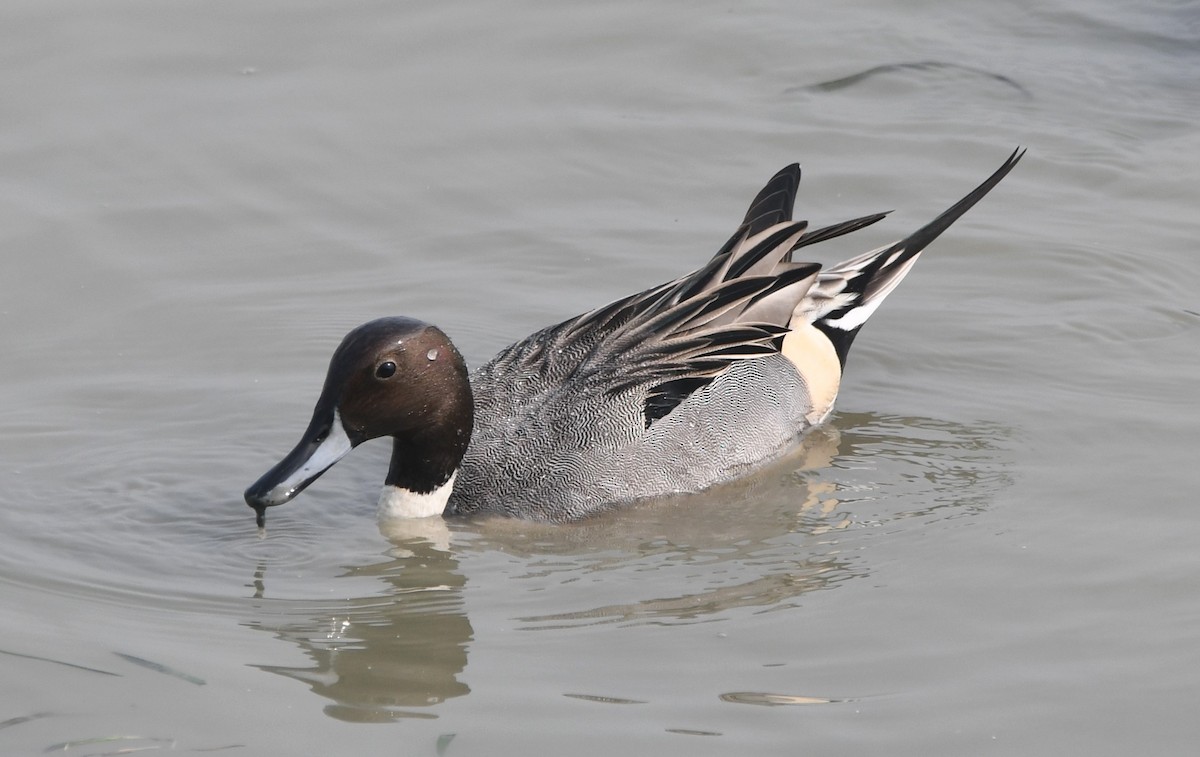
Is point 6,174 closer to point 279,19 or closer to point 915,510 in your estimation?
point 279,19

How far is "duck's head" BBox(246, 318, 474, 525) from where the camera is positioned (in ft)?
18.1

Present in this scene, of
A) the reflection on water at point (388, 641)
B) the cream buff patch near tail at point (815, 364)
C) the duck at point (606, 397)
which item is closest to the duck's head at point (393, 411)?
the duck at point (606, 397)

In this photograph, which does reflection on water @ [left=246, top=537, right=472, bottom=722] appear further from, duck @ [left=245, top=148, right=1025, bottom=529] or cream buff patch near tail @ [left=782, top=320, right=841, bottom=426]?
cream buff patch near tail @ [left=782, top=320, right=841, bottom=426]

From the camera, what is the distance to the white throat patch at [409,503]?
19.5 feet

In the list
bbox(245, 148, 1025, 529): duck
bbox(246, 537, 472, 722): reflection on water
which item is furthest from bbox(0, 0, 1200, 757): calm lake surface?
bbox(245, 148, 1025, 529): duck

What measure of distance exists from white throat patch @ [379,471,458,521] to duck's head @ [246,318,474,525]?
1 centimetres

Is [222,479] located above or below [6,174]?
below

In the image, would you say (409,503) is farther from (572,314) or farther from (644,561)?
(572,314)

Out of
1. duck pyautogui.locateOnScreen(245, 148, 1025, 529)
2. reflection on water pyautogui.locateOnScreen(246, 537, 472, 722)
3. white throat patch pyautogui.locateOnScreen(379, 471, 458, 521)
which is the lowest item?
reflection on water pyautogui.locateOnScreen(246, 537, 472, 722)

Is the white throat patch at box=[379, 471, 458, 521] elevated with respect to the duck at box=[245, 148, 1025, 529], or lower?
A: lower

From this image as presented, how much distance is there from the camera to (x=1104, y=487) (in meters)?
5.89

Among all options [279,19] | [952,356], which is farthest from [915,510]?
[279,19]

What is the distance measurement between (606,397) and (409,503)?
83cm

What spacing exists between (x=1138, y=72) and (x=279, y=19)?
16.9ft
